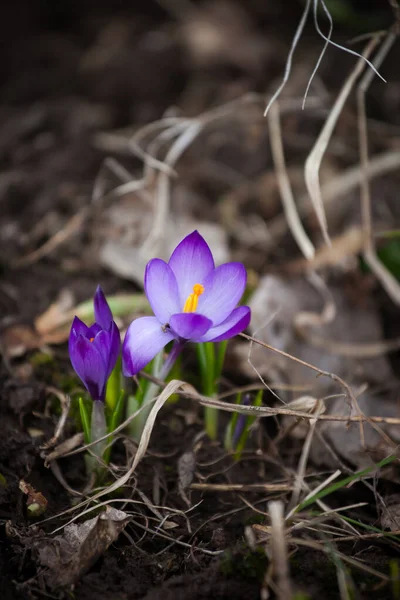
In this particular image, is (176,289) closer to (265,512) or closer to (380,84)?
(265,512)

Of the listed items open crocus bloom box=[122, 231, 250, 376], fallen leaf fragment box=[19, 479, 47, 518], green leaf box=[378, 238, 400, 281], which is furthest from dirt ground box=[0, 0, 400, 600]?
open crocus bloom box=[122, 231, 250, 376]

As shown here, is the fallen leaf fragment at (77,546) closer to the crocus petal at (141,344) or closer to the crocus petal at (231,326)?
the crocus petal at (141,344)

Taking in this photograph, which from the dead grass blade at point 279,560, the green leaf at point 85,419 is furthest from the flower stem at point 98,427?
the dead grass blade at point 279,560

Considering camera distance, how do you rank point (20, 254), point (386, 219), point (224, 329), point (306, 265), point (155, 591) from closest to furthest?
1. point (155, 591)
2. point (224, 329)
3. point (20, 254)
4. point (306, 265)
5. point (386, 219)

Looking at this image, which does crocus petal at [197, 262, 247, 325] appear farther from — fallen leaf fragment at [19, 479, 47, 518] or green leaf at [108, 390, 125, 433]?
fallen leaf fragment at [19, 479, 47, 518]

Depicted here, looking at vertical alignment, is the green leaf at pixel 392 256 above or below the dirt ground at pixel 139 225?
below

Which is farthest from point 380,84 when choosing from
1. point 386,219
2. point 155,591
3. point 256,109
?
point 155,591

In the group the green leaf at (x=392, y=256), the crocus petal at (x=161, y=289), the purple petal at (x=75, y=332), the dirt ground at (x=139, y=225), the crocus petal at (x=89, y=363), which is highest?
the crocus petal at (x=161, y=289)
